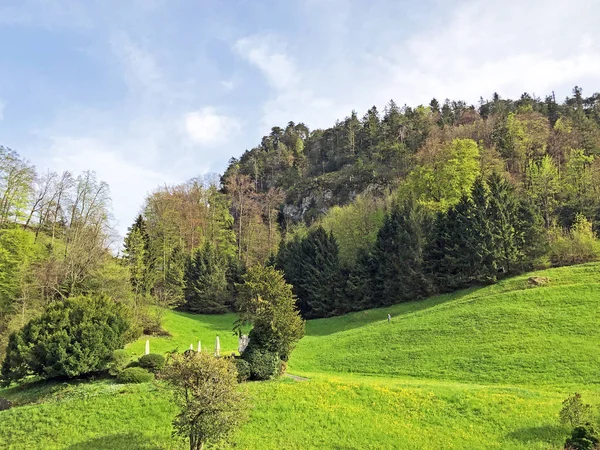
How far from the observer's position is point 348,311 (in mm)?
56219

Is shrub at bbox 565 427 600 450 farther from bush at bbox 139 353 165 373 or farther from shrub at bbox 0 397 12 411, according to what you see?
shrub at bbox 0 397 12 411

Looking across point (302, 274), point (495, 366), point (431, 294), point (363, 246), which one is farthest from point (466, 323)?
point (302, 274)

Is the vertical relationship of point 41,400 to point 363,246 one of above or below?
below

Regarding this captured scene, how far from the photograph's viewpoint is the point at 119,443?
672 inches

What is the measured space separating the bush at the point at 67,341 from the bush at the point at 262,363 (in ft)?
28.6

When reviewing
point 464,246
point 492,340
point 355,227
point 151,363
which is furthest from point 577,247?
point 151,363

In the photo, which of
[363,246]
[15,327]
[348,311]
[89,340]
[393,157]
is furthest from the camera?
[393,157]

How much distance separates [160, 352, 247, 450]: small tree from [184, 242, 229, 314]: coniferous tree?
159 feet

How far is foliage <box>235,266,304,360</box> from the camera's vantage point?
24.7 m

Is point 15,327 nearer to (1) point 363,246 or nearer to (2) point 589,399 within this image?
(2) point 589,399

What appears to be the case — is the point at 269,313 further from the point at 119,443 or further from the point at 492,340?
the point at 492,340

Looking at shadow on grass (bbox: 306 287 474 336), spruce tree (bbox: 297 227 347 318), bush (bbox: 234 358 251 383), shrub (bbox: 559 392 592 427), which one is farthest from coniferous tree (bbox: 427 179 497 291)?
bush (bbox: 234 358 251 383)

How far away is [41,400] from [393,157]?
87.5 meters

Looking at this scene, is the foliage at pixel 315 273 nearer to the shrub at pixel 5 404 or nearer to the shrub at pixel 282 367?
the shrub at pixel 282 367
